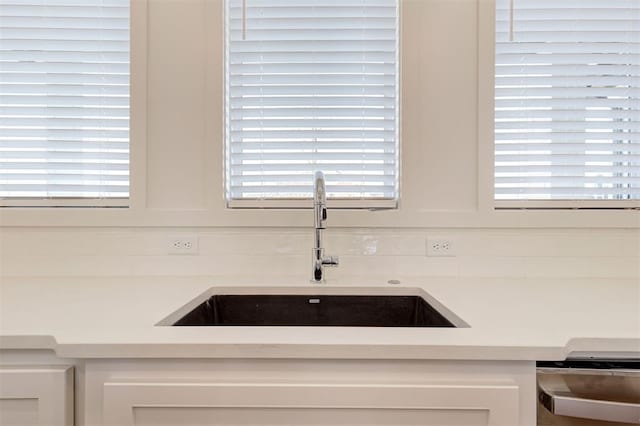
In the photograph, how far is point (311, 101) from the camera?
5.47 ft

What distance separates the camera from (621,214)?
1.60 meters

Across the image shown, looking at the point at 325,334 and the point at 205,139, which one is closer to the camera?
the point at 325,334

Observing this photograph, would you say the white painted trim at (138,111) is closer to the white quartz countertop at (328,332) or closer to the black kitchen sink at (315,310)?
the white quartz countertop at (328,332)

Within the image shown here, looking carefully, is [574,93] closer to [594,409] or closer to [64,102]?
[594,409]

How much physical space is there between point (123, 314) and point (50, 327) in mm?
165

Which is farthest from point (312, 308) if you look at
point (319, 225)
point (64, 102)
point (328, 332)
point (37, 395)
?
point (64, 102)

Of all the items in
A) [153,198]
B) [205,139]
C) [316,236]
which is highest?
[205,139]

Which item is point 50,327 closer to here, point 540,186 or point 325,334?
point 325,334

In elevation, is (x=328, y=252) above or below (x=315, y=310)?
above

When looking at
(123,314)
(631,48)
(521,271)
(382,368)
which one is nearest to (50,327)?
(123,314)

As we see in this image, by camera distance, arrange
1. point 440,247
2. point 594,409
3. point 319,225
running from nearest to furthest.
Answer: point 594,409 → point 319,225 → point 440,247

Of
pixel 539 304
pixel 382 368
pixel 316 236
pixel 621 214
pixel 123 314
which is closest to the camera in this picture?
pixel 382 368

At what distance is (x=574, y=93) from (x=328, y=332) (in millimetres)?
1467

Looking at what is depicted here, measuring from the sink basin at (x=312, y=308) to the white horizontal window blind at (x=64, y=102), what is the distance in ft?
2.19
